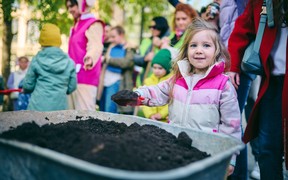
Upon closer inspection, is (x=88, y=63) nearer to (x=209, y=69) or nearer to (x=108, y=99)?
(x=108, y=99)

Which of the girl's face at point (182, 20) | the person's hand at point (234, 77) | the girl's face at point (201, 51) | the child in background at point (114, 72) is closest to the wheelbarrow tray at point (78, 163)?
the girl's face at point (201, 51)

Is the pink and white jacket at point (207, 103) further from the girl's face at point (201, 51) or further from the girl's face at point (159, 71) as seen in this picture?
the girl's face at point (159, 71)

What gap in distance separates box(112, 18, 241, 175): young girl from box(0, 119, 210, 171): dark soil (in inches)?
25.9

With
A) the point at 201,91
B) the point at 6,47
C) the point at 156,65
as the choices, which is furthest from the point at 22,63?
the point at 201,91

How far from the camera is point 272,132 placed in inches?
122

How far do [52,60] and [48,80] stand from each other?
267 mm

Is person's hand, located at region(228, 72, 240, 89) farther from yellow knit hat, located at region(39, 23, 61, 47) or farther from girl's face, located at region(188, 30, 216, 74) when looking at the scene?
yellow knit hat, located at region(39, 23, 61, 47)

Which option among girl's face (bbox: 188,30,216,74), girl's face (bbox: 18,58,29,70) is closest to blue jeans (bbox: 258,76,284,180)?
girl's face (bbox: 188,30,216,74)

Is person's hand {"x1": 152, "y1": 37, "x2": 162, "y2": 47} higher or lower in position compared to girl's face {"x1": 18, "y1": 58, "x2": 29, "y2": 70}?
higher

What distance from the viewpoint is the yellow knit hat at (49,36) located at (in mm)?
4739

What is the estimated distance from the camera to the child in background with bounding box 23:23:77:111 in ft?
15.4

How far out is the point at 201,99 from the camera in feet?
9.67

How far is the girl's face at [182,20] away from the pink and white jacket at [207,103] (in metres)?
2.20

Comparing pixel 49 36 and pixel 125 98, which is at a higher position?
pixel 49 36
